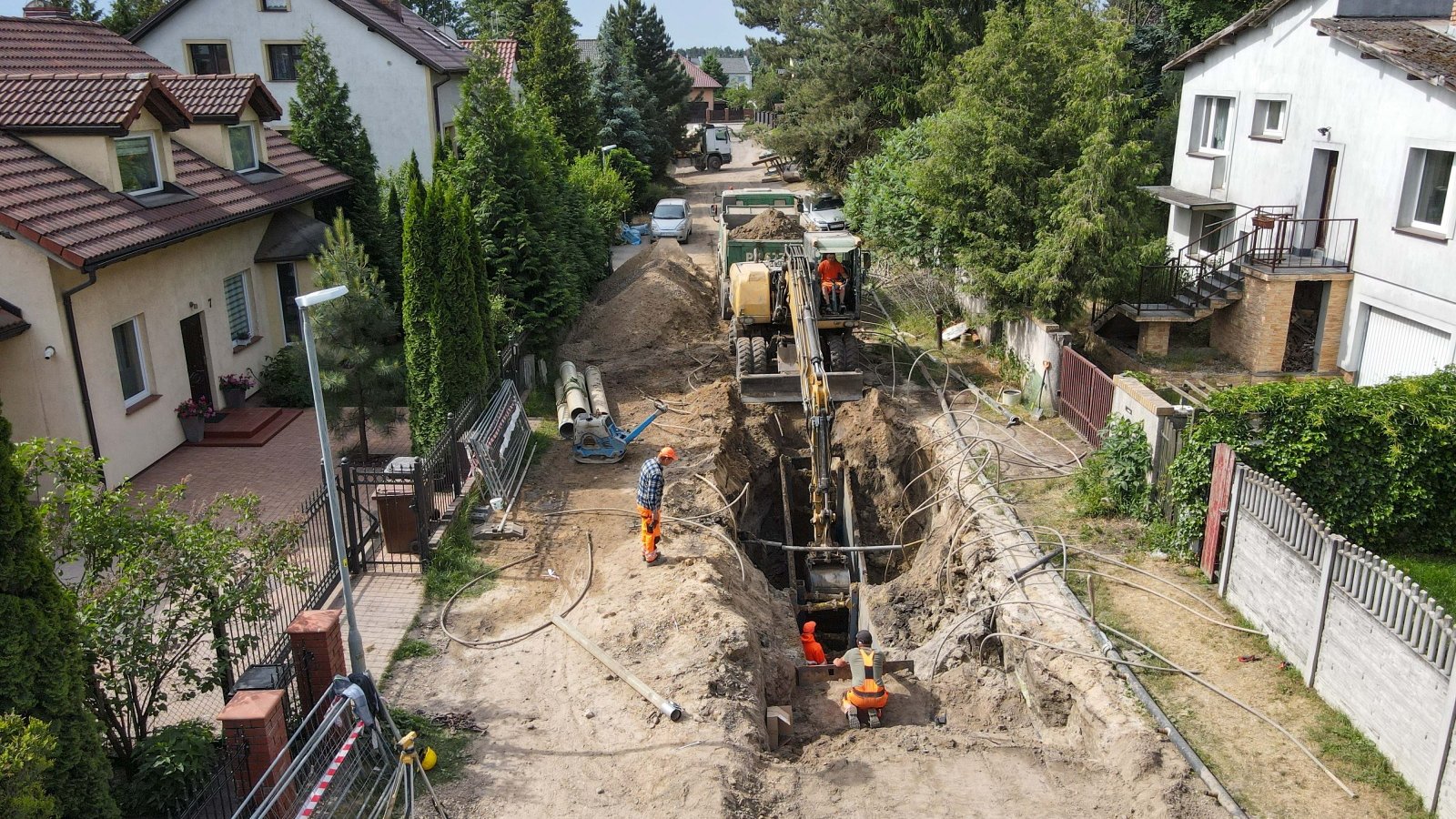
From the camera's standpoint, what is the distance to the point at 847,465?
1748 centimetres

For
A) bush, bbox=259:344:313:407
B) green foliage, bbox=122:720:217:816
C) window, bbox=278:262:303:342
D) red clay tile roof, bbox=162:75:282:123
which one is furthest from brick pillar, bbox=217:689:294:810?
red clay tile roof, bbox=162:75:282:123

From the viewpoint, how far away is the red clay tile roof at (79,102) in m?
15.7

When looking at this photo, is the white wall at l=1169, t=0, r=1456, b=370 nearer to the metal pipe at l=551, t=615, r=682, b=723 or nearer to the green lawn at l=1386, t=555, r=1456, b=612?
the green lawn at l=1386, t=555, r=1456, b=612

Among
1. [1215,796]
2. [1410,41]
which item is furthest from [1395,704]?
[1410,41]

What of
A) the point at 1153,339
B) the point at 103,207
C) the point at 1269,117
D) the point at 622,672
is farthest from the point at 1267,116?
the point at 103,207

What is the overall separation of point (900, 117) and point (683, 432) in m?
22.5

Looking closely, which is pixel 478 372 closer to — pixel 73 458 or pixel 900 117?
pixel 73 458

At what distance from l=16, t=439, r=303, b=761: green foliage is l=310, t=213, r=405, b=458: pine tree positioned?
6311 millimetres

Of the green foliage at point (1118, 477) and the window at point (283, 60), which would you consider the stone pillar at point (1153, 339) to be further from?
the window at point (283, 60)

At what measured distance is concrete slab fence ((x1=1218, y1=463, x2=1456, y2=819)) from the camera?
28.0 feet

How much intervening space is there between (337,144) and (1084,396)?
17.6m

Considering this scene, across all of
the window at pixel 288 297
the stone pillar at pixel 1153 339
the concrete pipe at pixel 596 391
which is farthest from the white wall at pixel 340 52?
the stone pillar at pixel 1153 339

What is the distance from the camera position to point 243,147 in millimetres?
20984

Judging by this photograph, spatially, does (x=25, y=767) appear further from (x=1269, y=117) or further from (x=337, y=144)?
(x=1269, y=117)
